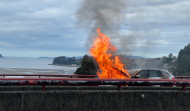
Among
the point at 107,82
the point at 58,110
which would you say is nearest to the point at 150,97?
the point at 107,82

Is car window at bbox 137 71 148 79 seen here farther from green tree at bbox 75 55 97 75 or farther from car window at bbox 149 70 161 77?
green tree at bbox 75 55 97 75

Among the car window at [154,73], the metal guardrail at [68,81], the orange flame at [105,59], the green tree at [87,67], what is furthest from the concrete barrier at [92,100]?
the green tree at [87,67]

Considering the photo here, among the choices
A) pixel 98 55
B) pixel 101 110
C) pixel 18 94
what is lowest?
pixel 101 110

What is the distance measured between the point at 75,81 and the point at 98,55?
5483 millimetres

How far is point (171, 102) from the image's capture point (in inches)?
299

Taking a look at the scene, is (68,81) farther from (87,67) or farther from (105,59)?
(87,67)

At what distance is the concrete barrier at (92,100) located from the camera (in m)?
6.50

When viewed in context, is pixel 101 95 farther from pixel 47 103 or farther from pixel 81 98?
pixel 47 103

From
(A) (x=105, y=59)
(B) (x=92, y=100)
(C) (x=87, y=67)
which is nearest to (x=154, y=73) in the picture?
(A) (x=105, y=59)

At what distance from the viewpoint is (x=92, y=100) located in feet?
22.8

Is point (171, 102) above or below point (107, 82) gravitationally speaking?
below

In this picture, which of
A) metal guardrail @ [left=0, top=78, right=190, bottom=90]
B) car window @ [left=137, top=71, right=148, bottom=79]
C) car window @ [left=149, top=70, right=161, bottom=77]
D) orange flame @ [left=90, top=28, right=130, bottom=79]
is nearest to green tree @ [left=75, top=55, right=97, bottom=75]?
car window @ [left=149, top=70, right=161, bottom=77]

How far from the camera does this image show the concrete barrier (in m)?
6.50

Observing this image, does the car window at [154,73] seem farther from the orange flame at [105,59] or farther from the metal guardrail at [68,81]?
the metal guardrail at [68,81]
